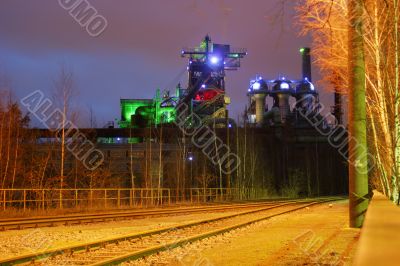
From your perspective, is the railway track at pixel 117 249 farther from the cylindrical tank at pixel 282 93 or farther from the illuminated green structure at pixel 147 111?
the cylindrical tank at pixel 282 93

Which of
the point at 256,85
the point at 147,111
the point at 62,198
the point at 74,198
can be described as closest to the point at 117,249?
the point at 62,198

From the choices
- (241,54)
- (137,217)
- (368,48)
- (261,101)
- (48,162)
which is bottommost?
(137,217)

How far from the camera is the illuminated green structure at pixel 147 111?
8156 cm

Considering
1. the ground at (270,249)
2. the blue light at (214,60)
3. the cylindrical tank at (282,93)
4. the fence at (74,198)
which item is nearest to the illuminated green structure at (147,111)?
the blue light at (214,60)

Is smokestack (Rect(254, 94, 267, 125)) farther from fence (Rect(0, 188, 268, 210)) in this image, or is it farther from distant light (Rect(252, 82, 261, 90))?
fence (Rect(0, 188, 268, 210))

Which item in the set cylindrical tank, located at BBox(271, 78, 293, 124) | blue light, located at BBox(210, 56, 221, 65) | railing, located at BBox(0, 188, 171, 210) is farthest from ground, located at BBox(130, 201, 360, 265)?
cylindrical tank, located at BBox(271, 78, 293, 124)

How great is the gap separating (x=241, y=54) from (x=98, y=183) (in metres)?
57.2

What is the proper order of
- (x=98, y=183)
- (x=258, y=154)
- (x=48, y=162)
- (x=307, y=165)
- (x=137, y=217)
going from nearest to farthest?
(x=137, y=217) < (x=48, y=162) < (x=98, y=183) < (x=258, y=154) < (x=307, y=165)

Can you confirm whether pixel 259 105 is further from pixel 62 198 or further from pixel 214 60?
pixel 62 198

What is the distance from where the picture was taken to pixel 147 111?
277ft

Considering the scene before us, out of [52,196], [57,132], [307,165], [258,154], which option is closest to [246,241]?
[52,196]

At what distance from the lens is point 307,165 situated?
80.5 metres

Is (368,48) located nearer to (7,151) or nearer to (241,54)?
(7,151)

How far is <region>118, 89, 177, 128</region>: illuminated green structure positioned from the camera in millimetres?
81562
